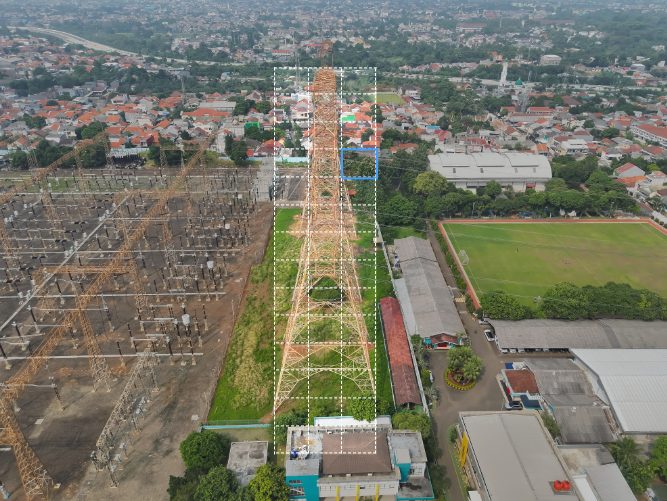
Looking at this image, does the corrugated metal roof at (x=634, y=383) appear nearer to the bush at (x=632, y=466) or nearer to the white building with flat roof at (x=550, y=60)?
the bush at (x=632, y=466)

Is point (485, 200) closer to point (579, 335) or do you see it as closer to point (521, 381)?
point (579, 335)

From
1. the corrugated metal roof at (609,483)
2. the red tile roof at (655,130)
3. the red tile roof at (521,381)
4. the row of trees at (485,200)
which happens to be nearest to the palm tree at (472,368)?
the red tile roof at (521,381)

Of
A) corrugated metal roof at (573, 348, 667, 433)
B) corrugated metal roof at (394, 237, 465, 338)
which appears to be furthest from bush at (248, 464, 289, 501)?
corrugated metal roof at (573, 348, 667, 433)

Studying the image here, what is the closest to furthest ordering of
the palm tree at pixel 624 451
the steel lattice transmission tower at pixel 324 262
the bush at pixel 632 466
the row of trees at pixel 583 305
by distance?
the bush at pixel 632 466 → the palm tree at pixel 624 451 → the steel lattice transmission tower at pixel 324 262 → the row of trees at pixel 583 305

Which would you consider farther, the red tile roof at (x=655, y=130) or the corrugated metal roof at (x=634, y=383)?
the red tile roof at (x=655, y=130)

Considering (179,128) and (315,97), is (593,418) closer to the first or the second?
(315,97)
